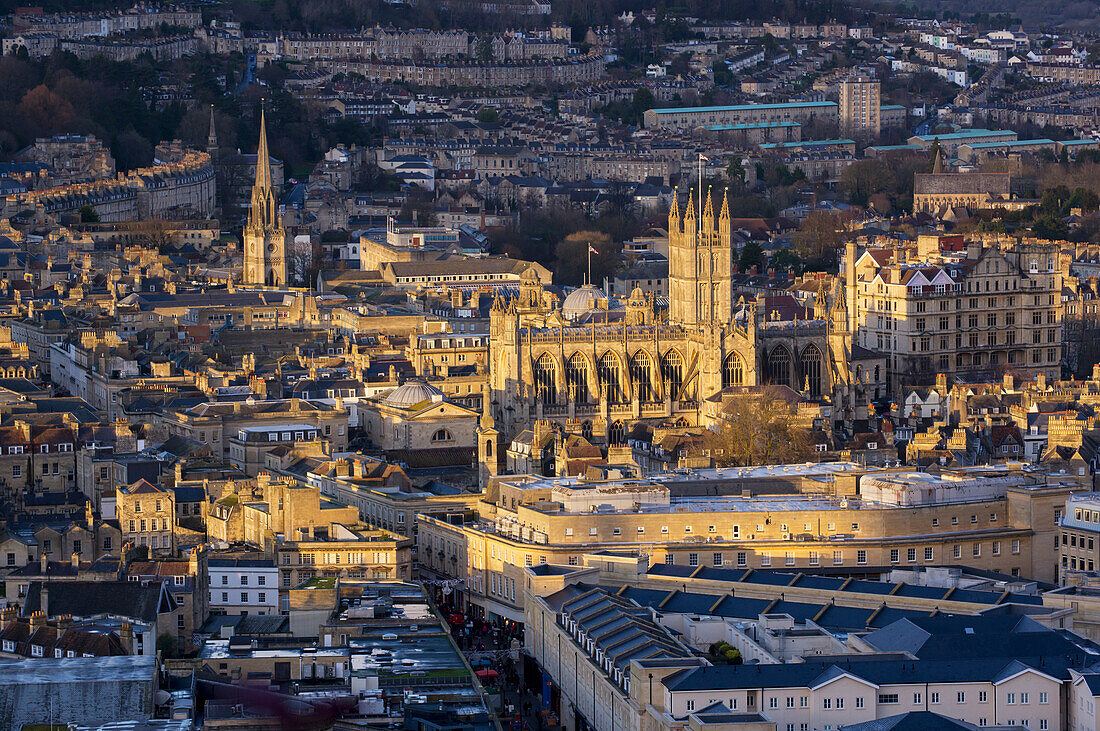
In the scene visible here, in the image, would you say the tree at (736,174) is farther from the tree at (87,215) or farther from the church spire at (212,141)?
the tree at (87,215)

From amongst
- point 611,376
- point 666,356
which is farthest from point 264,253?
point 666,356

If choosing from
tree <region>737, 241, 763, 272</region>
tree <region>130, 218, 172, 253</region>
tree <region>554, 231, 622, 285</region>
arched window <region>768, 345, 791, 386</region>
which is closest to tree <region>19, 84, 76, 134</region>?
tree <region>130, 218, 172, 253</region>

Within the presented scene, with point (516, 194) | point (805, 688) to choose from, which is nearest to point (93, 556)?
point (805, 688)

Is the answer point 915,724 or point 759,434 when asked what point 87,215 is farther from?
point 915,724

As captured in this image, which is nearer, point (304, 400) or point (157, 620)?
point (157, 620)

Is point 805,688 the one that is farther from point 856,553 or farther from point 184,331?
point 184,331
